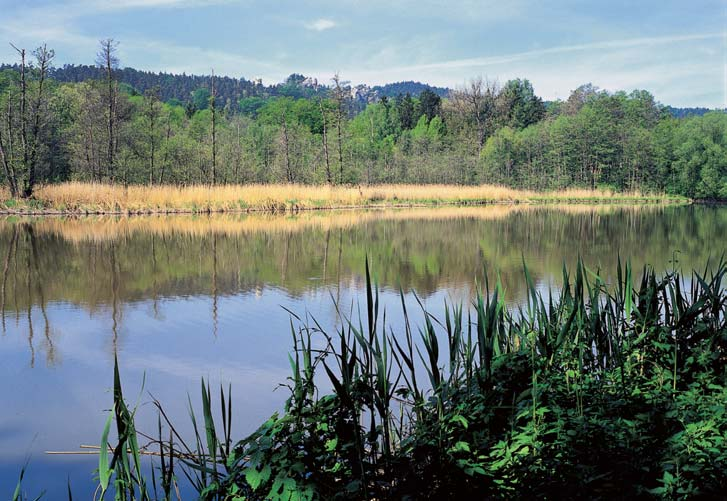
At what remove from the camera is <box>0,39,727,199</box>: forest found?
104ft

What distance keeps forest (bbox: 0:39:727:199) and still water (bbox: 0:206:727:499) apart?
13012 millimetres

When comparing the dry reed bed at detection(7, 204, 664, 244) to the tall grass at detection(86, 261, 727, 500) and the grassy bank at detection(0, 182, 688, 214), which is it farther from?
the tall grass at detection(86, 261, 727, 500)

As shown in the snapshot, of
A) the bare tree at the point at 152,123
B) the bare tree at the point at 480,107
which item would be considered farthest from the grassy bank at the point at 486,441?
the bare tree at the point at 480,107

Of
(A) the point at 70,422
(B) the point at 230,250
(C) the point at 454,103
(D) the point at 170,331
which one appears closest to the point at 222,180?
(B) the point at 230,250

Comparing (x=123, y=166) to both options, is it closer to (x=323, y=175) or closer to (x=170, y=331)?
(x=323, y=175)

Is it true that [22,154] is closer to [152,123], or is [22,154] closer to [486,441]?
[152,123]

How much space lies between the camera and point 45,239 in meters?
15.1

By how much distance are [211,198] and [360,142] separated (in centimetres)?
2966

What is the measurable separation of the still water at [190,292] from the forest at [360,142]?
13012 mm

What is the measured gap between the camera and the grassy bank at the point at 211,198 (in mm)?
24625

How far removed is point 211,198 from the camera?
1043 inches

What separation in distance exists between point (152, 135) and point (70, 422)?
99.3 ft

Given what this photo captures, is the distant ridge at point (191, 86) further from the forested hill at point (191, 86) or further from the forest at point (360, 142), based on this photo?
the forest at point (360, 142)

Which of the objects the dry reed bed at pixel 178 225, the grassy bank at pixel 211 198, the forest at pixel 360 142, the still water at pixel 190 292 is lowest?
the still water at pixel 190 292
